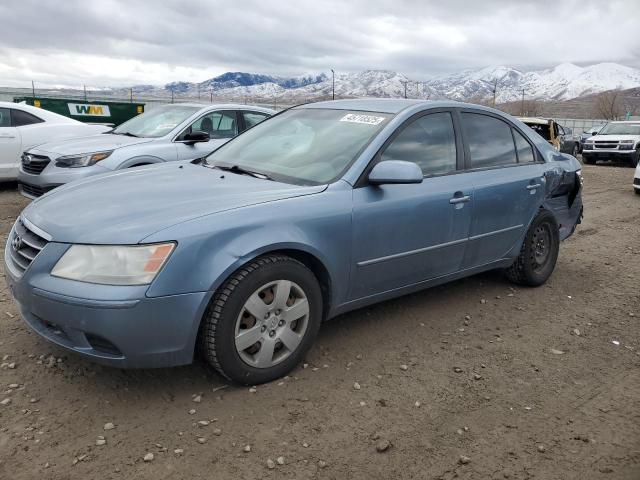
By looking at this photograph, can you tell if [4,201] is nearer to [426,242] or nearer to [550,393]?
[426,242]

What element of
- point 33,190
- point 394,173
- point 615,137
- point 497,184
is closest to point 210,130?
point 33,190

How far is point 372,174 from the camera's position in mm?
3410

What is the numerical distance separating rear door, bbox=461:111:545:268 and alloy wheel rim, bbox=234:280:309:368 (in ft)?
5.35

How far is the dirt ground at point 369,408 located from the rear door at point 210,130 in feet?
11.6

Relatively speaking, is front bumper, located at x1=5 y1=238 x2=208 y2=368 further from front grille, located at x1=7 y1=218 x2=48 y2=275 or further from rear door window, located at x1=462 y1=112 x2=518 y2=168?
rear door window, located at x1=462 y1=112 x2=518 y2=168

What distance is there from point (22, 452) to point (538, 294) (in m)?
4.09

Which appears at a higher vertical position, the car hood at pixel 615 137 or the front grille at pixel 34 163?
the front grille at pixel 34 163

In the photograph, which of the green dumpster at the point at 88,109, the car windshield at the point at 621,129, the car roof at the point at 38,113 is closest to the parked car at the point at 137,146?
the car roof at the point at 38,113

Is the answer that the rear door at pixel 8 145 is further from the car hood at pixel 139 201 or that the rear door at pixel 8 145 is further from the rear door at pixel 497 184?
the rear door at pixel 497 184

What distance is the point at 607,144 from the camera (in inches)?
733

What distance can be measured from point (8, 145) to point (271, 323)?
750 cm

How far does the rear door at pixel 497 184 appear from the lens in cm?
Result: 424

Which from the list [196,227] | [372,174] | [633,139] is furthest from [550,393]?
[633,139]

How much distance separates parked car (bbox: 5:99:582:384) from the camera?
106 inches
